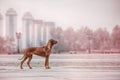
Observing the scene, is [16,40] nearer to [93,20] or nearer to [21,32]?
[21,32]

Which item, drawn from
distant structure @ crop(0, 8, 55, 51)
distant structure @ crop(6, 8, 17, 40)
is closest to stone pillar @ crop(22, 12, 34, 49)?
distant structure @ crop(0, 8, 55, 51)

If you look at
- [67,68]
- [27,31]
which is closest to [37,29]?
[27,31]

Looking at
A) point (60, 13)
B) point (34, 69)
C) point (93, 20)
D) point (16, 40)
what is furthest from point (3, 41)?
point (93, 20)

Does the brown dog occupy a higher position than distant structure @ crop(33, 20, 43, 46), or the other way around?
distant structure @ crop(33, 20, 43, 46)

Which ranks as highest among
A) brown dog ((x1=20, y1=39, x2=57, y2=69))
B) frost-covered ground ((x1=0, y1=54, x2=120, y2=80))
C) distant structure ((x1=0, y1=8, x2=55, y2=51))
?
distant structure ((x1=0, y1=8, x2=55, y2=51))

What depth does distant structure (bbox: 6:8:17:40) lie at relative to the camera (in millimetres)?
3486

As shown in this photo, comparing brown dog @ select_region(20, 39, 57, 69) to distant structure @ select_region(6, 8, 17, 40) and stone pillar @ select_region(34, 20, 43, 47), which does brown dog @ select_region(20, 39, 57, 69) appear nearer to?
stone pillar @ select_region(34, 20, 43, 47)

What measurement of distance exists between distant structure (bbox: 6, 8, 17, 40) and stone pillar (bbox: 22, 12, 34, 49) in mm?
107

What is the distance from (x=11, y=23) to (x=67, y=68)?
85cm

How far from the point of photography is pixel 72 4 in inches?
142

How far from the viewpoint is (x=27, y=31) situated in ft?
11.6

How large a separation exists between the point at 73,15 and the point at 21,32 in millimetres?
661

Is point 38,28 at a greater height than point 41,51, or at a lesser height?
greater

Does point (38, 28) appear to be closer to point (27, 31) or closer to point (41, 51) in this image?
point (27, 31)
